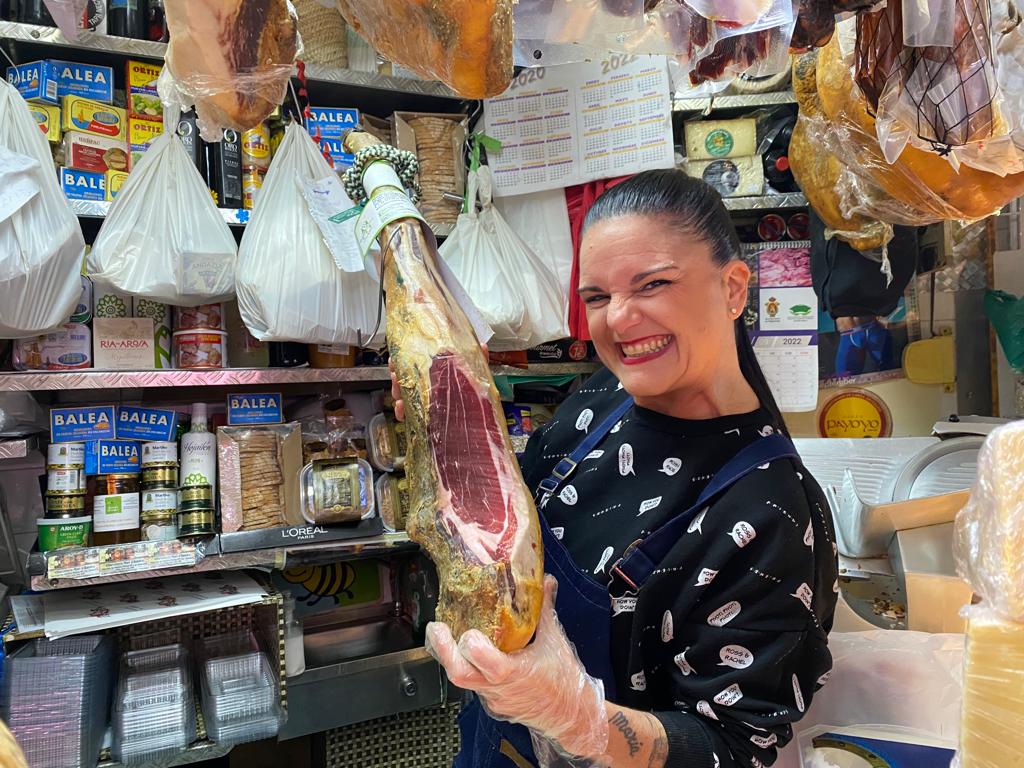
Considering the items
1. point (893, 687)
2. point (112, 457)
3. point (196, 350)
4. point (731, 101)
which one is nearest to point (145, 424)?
point (112, 457)

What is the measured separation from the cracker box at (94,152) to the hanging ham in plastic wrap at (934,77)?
208 centimetres

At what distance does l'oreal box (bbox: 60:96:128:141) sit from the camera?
1.96 meters

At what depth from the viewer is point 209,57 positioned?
2.23 ft

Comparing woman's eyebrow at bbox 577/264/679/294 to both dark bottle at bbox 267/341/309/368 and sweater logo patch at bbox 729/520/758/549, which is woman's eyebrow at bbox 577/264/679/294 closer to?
sweater logo patch at bbox 729/520/758/549

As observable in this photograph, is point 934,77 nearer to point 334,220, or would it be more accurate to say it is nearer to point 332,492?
point 334,220

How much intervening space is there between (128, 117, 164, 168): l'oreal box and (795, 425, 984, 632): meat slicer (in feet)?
7.40

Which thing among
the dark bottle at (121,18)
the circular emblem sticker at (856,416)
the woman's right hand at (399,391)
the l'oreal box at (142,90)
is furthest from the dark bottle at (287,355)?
the circular emblem sticker at (856,416)

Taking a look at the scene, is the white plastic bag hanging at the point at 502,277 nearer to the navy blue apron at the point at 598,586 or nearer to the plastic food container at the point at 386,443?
the plastic food container at the point at 386,443

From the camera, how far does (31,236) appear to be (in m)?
1.66

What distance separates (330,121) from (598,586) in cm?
197

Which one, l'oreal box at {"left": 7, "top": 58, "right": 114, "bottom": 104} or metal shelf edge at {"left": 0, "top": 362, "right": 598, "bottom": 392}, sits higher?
l'oreal box at {"left": 7, "top": 58, "right": 114, "bottom": 104}

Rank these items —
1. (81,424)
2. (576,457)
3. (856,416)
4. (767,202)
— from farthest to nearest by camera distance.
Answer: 1. (856,416)
2. (767,202)
3. (81,424)
4. (576,457)

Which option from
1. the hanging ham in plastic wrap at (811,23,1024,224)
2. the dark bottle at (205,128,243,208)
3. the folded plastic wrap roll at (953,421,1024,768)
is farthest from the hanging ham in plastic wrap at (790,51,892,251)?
the dark bottle at (205,128,243,208)

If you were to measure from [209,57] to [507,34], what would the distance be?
31 centimetres
